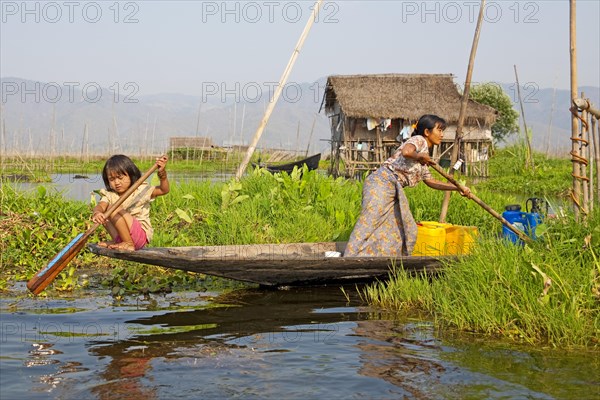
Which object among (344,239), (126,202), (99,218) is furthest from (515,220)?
(99,218)

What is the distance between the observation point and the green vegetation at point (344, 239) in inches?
160

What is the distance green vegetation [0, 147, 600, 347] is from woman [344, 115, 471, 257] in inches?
12.6

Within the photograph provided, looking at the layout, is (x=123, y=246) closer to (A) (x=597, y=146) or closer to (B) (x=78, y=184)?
(A) (x=597, y=146)

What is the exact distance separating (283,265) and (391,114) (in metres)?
15.4

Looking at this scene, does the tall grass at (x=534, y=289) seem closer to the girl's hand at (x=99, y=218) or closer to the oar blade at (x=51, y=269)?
the girl's hand at (x=99, y=218)

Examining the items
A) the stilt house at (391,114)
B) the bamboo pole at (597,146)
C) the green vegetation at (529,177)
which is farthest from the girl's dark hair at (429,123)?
the stilt house at (391,114)

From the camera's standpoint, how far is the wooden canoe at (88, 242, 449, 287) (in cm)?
478

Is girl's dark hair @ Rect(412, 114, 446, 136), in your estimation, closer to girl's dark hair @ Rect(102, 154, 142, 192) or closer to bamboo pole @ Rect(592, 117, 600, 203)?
bamboo pole @ Rect(592, 117, 600, 203)

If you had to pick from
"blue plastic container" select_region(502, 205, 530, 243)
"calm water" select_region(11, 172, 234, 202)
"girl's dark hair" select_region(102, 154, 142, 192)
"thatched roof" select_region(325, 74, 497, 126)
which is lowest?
"blue plastic container" select_region(502, 205, 530, 243)

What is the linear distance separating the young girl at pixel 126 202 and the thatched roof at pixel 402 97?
1468 centimetres

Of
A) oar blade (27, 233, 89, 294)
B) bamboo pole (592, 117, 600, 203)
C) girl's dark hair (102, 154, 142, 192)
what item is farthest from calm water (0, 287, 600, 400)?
bamboo pole (592, 117, 600, 203)

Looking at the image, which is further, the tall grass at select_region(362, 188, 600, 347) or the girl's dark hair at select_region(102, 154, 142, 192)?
the girl's dark hair at select_region(102, 154, 142, 192)

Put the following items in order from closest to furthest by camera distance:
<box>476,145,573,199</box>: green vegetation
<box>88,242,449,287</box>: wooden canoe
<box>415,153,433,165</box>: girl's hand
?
1. <box>88,242,449,287</box>: wooden canoe
2. <box>415,153,433,165</box>: girl's hand
3. <box>476,145,573,199</box>: green vegetation

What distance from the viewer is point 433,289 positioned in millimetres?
4844
